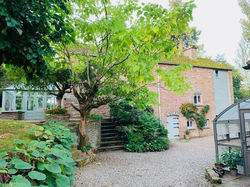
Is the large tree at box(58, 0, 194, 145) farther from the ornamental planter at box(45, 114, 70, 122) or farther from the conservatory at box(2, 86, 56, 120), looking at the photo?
the conservatory at box(2, 86, 56, 120)

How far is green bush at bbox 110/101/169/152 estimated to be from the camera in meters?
9.00

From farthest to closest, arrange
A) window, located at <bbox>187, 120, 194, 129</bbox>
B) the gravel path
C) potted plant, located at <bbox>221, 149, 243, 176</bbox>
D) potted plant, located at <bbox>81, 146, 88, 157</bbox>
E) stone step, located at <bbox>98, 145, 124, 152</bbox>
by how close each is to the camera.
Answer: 1. window, located at <bbox>187, 120, 194, 129</bbox>
2. stone step, located at <bbox>98, 145, 124, 152</bbox>
3. potted plant, located at <bbox>81, 146, 88, 157</bbox>
4. potted plant, located at <bbox>221, 149, 243, 176</bbox>
5. the gravel path

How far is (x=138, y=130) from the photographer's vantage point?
955 cm

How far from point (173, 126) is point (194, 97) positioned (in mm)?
3596

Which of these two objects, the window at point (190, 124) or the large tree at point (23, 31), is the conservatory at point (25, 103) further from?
the window at point (190, 124)

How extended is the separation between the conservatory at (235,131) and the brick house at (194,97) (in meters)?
6.40

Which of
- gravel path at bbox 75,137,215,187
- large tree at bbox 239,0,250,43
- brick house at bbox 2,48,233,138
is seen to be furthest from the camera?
large tree at bbox 239,0,250,43

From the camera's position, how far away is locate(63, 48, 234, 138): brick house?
13.2 m

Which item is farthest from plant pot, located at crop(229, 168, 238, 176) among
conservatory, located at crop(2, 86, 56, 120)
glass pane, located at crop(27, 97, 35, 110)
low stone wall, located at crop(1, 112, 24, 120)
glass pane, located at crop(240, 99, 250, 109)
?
glass pane, located at crop(27, 97, 35, 110)

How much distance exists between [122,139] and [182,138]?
6251 millimetres

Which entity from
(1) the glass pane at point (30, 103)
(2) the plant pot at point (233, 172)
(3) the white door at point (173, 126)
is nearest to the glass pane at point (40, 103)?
(1) the glass pane at point (30, 103)

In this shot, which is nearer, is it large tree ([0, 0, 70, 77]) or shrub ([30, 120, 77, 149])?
large tree ([0, 0, 70, 77])

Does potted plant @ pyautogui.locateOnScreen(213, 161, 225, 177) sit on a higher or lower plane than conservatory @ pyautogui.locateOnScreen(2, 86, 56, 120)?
lower

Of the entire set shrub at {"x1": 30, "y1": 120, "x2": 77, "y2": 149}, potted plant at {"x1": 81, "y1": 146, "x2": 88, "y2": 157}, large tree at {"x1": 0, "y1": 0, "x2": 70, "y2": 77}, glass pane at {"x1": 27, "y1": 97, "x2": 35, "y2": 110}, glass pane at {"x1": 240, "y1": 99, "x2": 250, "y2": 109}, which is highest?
large tree at {"x1": 0, "y1": 0, "x2": 70, "y2": 77}
